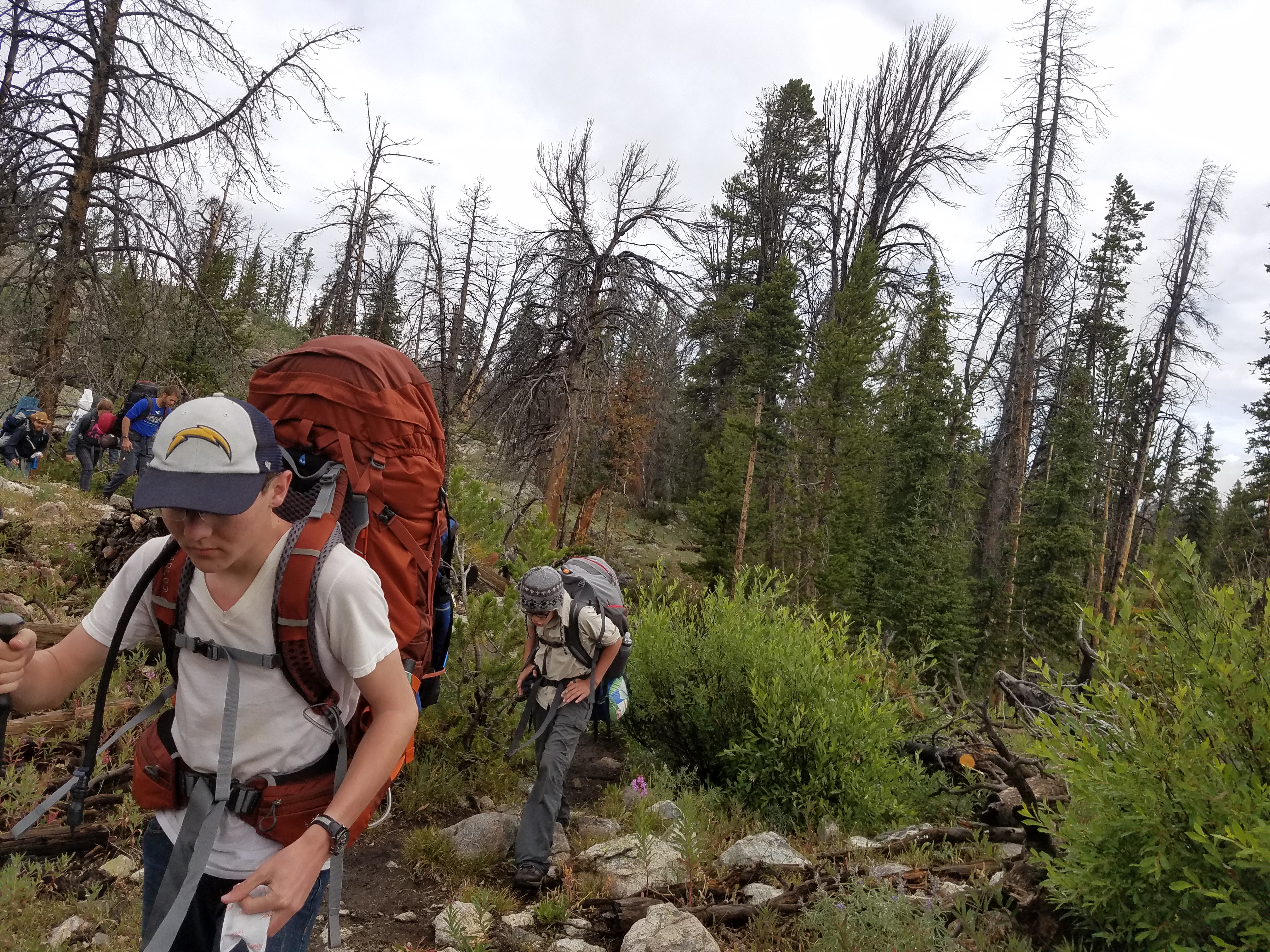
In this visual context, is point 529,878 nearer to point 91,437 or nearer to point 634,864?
point 634,864

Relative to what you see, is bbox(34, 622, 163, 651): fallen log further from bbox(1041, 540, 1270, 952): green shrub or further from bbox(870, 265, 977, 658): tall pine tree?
bbox(870, 265, 977, 658): tall pine tree

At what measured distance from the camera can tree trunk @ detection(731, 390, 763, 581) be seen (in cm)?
1888

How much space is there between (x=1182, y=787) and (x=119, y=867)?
4.67m

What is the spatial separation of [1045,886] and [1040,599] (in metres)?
19.2

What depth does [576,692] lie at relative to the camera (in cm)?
461

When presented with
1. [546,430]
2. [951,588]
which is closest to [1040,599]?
[951,588]

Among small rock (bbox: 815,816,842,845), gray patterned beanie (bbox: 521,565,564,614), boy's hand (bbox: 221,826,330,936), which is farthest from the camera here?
small rock (bbox: 815,816,842,845)

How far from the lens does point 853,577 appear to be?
1912 centimetres

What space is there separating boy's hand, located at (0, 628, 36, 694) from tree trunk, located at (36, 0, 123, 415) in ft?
29.1

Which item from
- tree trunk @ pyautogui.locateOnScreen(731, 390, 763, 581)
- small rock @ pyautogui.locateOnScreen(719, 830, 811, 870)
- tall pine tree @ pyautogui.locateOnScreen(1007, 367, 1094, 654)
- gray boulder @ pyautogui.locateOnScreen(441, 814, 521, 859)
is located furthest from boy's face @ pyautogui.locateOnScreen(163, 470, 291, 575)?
tall pine tree @ pyautogui.locateOnScreen(1007, 367, 1094, 654)

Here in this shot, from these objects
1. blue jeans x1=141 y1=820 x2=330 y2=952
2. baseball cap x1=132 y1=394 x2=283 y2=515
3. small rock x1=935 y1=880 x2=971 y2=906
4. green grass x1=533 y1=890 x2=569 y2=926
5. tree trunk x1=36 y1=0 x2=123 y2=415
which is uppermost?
tree trunk x1=36 y1=0 x2=123 y2=415

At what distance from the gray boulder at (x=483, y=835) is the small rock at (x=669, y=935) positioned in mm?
1350

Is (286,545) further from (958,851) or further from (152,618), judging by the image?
(958,851)

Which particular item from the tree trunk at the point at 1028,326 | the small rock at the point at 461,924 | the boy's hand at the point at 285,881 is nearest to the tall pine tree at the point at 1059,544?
the tree trunk at the point at 1028,326
